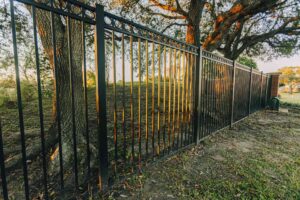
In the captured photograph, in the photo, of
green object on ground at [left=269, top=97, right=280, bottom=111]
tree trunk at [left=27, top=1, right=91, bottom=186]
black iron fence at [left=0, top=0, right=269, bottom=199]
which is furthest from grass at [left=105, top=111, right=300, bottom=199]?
green object on ground at [left=269, top=97, right=280, bottom=111]

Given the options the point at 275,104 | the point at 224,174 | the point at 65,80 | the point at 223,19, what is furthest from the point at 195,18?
the point at 275,104

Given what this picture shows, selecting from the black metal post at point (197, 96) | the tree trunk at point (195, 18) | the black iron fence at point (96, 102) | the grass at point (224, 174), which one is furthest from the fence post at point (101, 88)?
the tree trunk at point (195, 18)

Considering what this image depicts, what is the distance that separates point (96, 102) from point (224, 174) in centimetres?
233

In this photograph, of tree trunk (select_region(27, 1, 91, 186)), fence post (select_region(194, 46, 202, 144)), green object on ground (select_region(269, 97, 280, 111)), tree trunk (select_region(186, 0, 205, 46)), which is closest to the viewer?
tree trunk (select_region(27, 1, 91, 186))

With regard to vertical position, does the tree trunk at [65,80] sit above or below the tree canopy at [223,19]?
below

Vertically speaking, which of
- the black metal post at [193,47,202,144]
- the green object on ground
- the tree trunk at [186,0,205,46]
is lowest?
the green object on ground

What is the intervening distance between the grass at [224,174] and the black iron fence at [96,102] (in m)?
0.27

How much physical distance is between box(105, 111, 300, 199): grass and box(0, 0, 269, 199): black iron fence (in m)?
0.27

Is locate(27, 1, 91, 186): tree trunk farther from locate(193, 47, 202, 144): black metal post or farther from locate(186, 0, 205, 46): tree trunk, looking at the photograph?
locate(186, 0, 205, 46): tree trunk

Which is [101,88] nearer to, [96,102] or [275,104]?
[96,102]

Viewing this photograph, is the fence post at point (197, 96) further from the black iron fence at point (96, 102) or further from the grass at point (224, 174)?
the grass at point (224, 174)

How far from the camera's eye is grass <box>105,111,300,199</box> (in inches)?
91.0

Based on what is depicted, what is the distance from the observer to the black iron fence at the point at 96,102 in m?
1.80

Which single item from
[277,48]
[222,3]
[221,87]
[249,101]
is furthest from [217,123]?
[277,48]
